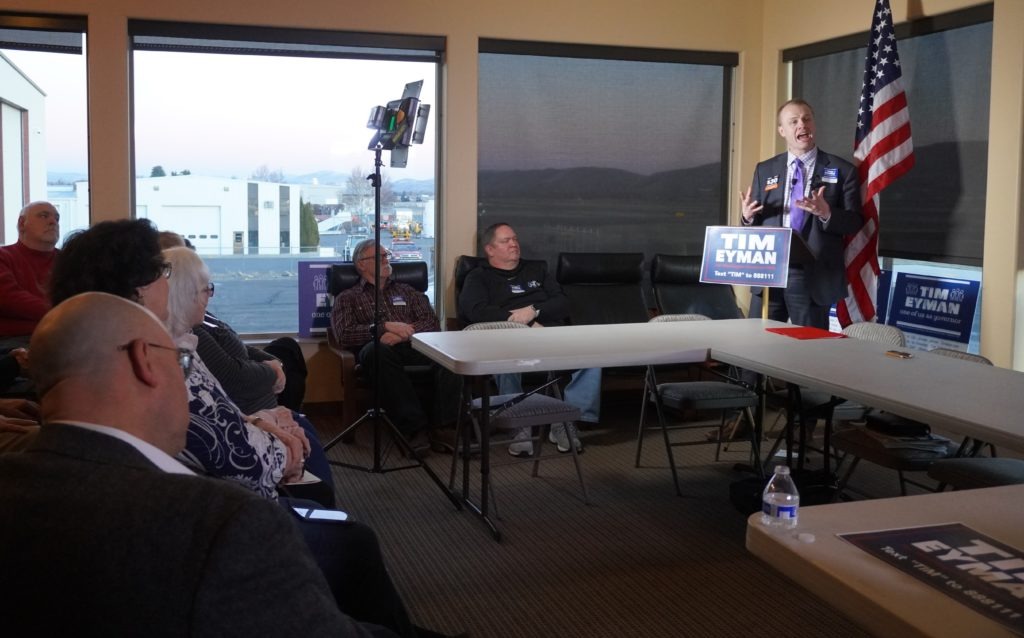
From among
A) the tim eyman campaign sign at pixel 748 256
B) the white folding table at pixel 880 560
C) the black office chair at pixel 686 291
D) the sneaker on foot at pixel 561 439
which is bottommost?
the sneaker on foot at pixel 561 439

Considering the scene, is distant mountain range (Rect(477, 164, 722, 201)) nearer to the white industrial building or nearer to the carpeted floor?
the carpeted floor

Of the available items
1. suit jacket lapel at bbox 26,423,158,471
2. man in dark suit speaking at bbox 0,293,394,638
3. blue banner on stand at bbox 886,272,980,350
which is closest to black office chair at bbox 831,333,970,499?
blue banner on stand at bbox 886,272,980,350

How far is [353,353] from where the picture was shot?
210 inches

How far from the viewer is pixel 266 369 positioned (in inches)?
133

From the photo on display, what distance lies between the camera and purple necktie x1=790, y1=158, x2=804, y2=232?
5.30m

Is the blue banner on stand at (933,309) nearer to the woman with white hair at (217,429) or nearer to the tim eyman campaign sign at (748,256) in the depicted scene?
the tim eyman campaign sign at (748,256)

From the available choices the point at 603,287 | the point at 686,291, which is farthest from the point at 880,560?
the point at 686,291

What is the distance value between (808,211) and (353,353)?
2.59 metres

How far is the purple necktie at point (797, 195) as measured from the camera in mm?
5301

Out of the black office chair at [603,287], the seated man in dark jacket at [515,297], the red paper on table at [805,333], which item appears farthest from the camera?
the black office chair at [603,287]

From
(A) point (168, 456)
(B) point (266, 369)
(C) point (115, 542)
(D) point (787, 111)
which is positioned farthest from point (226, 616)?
(D) point (787, 111)

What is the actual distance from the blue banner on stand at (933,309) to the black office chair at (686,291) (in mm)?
1050

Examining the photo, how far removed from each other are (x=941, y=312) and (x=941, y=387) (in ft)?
7.93

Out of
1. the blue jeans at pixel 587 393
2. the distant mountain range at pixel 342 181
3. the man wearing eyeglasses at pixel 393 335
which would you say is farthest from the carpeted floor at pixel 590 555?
the distant mountain range at pixel 342 181
